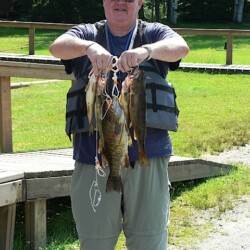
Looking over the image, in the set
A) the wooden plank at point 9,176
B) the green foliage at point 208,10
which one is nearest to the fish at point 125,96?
the wooden plank at point 9,176

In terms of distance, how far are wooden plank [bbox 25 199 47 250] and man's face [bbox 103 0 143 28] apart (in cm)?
207

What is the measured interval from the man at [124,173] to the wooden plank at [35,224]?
1576 millimetres

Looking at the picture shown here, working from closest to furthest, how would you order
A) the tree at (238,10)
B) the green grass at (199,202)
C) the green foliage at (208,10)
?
the green grass at (199,202)
the tree at (238,10)
the green foliage at (208,10)

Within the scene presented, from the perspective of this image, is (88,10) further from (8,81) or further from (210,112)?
(8,81)

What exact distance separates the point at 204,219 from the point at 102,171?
99.7 inches

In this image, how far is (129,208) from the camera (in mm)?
3049

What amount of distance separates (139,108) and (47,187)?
2056mm

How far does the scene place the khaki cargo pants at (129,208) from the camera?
3020 millimetres

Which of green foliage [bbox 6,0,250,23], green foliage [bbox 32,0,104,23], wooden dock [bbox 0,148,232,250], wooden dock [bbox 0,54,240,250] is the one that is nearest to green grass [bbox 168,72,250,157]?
wooden dock [bbox 0,54,240,250]

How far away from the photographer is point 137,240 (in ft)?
10.1

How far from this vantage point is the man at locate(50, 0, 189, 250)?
2.96m

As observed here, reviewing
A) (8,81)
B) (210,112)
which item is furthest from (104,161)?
(210,112)

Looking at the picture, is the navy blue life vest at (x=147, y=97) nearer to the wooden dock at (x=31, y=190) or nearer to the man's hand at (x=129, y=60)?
the man's hand at (x=129, y=60)

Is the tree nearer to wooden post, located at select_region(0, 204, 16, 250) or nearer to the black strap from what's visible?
wooden post, located at select_region(0, 204, 16, 250)
